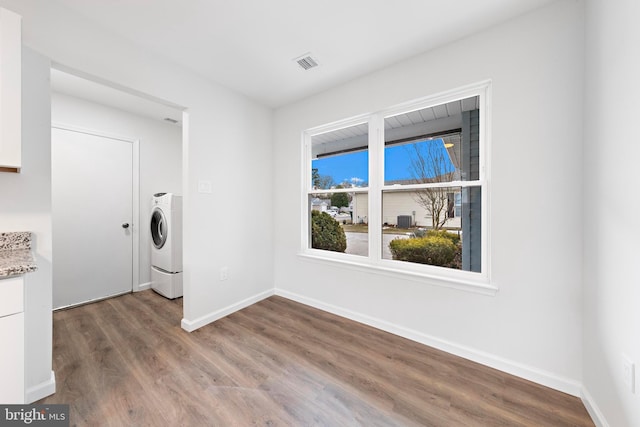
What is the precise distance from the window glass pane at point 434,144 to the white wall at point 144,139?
331 centimetres

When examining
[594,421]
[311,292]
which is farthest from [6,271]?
[594,421]

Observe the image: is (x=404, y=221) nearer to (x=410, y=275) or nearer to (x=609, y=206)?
(x=410, y=275)

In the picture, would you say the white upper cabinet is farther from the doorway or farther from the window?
the window

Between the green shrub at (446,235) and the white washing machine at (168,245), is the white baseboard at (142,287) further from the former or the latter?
the green shrub at (446,235)

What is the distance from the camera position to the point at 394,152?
7.98ft

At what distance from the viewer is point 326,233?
9.96 ft

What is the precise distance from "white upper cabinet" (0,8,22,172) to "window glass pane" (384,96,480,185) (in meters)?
2.55

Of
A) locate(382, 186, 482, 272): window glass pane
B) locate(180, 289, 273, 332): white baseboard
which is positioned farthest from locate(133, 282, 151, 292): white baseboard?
locate(382, 186, 482, 272): window glass pane

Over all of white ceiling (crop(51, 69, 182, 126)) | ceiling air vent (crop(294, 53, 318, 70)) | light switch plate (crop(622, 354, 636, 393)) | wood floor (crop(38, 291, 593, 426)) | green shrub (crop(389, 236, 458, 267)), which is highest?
ceiling air vent (crop(294, 53, 318, 70))

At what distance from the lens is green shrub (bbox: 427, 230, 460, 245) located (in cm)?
211

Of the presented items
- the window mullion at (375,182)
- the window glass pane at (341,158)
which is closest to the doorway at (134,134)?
the window glass pane at (341,158)

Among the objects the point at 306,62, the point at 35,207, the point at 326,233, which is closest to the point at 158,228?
the point at 35,207

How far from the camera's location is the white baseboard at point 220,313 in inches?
94.4

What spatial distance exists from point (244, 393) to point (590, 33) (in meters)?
3.10
